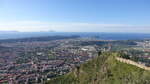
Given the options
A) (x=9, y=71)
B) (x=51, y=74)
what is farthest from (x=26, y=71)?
(x=51, y=74)

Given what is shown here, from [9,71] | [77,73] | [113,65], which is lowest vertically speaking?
[9,71]

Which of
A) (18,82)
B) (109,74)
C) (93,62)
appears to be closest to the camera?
(109,74)

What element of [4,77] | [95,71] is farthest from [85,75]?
[4,77]

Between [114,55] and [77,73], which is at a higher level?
[114,55]

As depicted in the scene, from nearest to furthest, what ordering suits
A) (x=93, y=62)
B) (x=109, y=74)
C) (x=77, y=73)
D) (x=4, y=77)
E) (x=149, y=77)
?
(x=149, y=77) < (x=109, y=74) < (x=77, y=73) < (x=93, y=62) < (x=4, y=77)

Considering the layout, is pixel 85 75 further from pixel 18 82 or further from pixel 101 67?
pixel 18 82

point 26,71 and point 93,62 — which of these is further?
point 26,71
